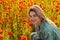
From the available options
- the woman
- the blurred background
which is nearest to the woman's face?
the woman

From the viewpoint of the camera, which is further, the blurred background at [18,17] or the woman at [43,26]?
the blurred background at [18,17]

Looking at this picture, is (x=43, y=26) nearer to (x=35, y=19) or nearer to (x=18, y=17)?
(x=35, y=19)

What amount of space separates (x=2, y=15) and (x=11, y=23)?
22cm

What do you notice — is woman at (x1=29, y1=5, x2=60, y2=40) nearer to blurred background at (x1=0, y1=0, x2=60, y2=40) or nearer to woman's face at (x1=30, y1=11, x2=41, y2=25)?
woman's face at (x1=30, y1=11, x2=41, y2=25)

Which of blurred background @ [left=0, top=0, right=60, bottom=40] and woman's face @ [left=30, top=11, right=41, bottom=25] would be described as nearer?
woman's face @ [left=30, top=11, right=41, bottom=25]

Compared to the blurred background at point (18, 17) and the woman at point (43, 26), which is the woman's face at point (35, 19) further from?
the blurred background at point (18, 17)

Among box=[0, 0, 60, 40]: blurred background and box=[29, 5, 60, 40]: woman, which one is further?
box=[0, 0, 60, 40]: blurred background

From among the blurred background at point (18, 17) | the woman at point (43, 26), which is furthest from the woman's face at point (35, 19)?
the blurred background at point (18, 17)

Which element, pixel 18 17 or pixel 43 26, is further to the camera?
pixel 18 17

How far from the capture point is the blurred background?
483 centimetres

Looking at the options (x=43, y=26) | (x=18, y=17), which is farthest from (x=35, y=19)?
(x=18, y=17)

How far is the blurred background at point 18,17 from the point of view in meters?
4.83

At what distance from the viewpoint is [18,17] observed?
17.2 ft

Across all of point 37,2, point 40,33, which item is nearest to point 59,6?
point 37,2
